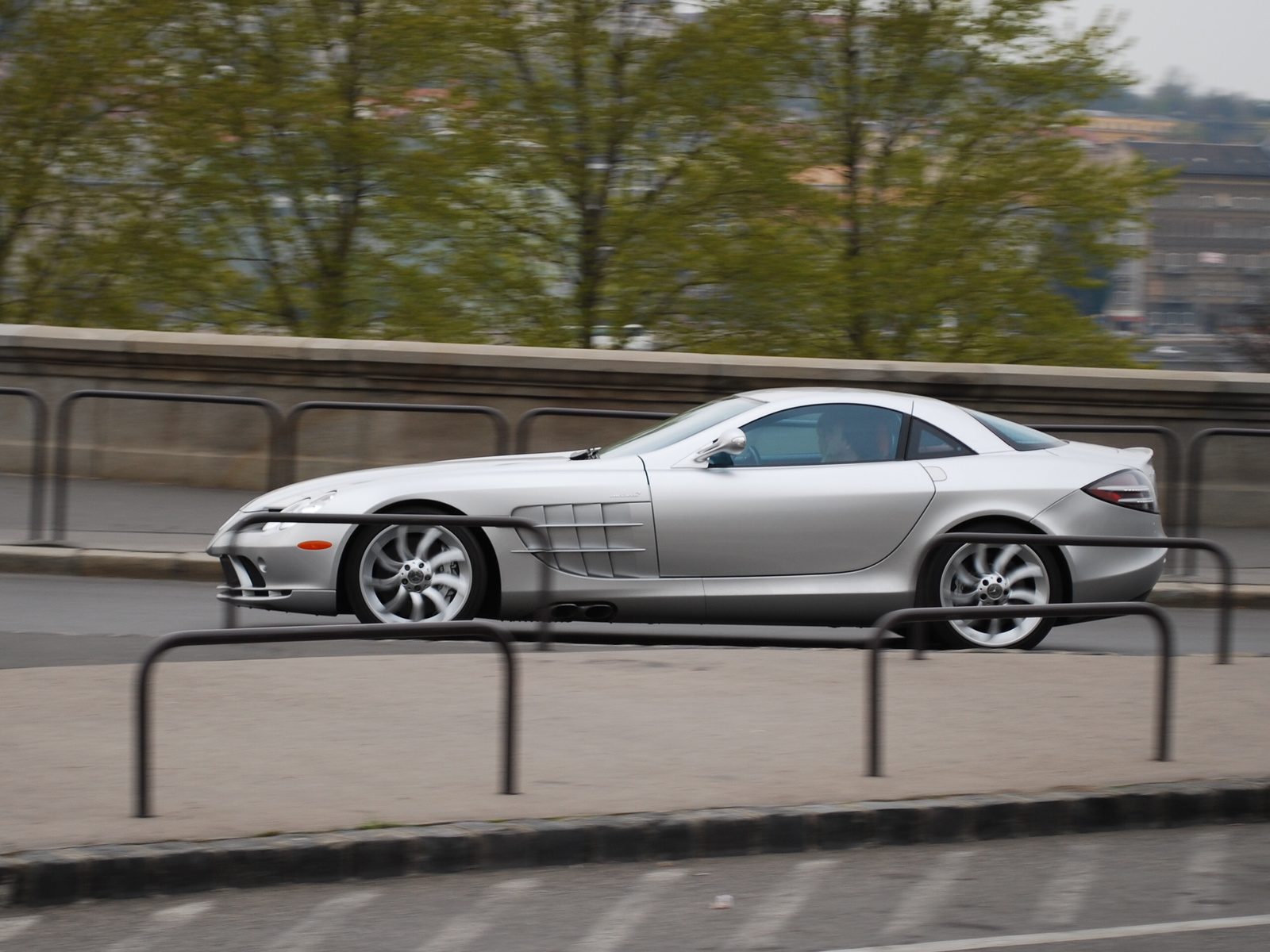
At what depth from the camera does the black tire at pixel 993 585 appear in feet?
27.3

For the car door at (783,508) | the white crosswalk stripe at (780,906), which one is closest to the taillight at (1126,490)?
the car door at (783,508)

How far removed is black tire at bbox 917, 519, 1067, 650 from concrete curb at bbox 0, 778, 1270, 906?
227 cm

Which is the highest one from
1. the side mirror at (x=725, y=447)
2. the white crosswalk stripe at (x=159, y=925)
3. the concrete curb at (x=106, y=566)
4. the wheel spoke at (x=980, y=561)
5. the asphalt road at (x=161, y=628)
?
the side mirror at (x=725, y=447)

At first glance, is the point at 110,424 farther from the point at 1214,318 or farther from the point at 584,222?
the point at 1214,318

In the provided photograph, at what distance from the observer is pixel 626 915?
15.8 feet

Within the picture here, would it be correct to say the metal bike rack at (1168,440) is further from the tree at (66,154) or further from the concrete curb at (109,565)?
the tree at (66,154)

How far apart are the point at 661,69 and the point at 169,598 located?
13863mm

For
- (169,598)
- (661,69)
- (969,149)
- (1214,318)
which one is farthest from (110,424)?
(1214,318)

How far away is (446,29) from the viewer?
21094 millimetres

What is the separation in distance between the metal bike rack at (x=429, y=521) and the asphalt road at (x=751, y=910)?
2565mm

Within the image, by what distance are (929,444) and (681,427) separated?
1.34 metres

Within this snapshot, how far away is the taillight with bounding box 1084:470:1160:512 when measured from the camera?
28.1 ft

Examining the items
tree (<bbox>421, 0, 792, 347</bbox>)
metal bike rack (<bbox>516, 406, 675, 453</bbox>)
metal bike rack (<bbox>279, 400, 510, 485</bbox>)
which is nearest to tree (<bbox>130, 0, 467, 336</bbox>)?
tree (<bbox>421, 0, 792, 347</bbox>)

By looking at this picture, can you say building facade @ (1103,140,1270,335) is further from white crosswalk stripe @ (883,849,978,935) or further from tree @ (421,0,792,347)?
white crosswalk stripe @ (883,849,978,935)
